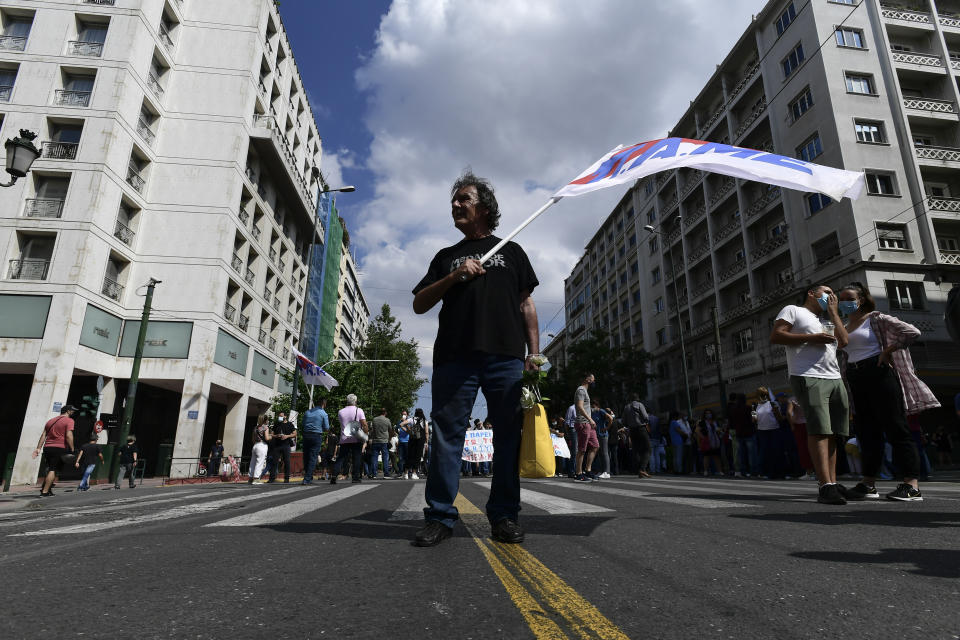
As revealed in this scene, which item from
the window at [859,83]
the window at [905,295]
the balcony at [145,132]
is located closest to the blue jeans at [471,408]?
the balcony at [145,132]

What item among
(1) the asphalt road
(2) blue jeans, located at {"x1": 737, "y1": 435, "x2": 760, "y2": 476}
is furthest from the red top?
(2) blue jeans, located at {"x1": 737, "y1": 435, "x2": 760, "y2": 476}

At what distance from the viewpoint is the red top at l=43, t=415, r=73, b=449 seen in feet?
35.7

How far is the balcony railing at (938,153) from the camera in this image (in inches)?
1073

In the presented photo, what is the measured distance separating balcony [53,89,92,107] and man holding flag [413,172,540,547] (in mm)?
26797

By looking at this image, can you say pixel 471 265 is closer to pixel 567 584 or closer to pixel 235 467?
pixel 567 584

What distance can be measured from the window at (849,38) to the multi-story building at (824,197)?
0.08m

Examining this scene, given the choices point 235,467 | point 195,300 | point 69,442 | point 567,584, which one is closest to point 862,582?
point 567,584

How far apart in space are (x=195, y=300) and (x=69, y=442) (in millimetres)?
15295

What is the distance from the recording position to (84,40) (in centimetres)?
2417

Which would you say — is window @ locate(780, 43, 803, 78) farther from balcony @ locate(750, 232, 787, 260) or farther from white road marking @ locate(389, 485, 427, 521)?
white road marking @ locate(389, 485, 427, 521)

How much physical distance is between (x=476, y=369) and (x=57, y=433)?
458 inches

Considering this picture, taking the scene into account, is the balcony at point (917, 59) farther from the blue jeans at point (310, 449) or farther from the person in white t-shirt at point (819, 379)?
the blue jeans at point (310, 449)

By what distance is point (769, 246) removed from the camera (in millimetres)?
32094

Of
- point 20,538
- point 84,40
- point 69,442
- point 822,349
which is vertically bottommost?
point 20,538
